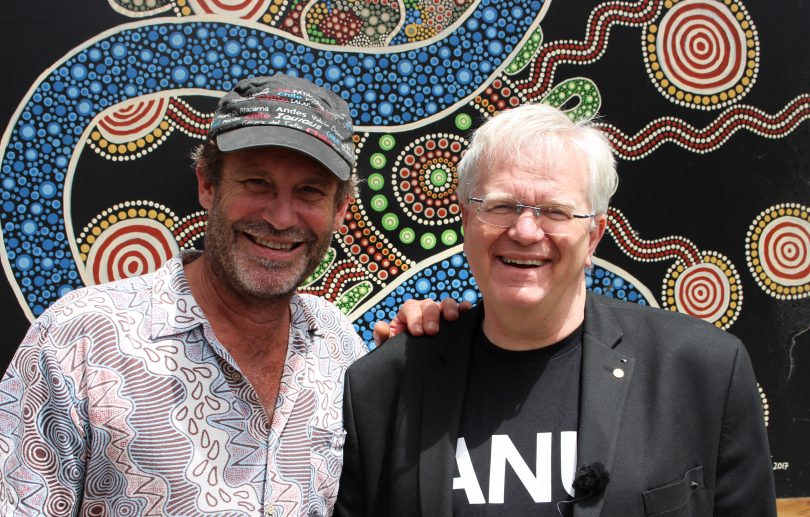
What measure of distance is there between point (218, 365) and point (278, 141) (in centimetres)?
64

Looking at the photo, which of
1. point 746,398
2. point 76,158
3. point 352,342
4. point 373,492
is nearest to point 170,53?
point 76,158

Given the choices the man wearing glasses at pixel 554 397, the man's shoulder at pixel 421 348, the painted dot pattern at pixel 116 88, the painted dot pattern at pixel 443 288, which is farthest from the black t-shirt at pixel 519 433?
the painted dot pattern at pixel 116 88

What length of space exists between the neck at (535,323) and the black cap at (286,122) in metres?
0.62

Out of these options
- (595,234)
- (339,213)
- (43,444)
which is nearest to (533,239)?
(595,234)

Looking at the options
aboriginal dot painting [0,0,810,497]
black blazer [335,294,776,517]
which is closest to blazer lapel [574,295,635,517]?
black blazer [335,294,776,517]

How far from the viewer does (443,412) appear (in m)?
2.08

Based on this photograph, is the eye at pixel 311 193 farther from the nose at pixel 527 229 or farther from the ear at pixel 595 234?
the ear at pixel 595 234

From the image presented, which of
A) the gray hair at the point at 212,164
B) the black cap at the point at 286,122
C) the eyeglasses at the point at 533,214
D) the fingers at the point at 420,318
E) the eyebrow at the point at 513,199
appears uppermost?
the black cap at the point at 286,122

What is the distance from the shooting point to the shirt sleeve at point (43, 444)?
1781mm

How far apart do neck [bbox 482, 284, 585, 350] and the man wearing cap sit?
20.9 inches

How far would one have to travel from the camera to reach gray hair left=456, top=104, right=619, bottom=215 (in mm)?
2018

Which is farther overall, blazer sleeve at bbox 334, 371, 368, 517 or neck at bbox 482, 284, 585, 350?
blazer sleeve at bbox 334, 371, 368, 517

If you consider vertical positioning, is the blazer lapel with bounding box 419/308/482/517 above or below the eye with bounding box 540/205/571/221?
below

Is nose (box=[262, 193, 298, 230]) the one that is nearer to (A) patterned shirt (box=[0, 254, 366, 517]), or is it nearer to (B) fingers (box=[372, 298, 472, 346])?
(A) patterned shirt (box=[0, 254, 366, 517])
